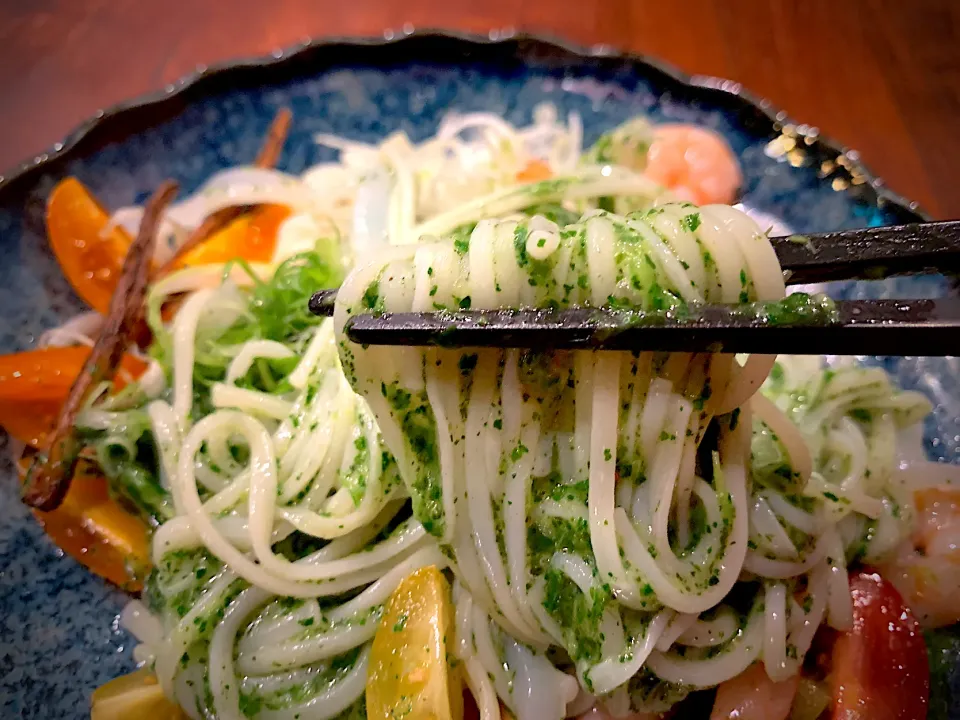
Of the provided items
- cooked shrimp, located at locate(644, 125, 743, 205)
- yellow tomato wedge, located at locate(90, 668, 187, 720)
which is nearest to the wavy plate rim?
cooked shrimp, located at locate(644, 125, 743, 205)

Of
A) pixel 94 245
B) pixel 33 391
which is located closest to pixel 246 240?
pixel 94 245

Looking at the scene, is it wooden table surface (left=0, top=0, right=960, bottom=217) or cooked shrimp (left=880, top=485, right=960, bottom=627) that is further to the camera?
wooden table surface (left=0, top=0, right=960, bottom=217)

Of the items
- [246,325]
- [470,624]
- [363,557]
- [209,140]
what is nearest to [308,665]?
[363,557]

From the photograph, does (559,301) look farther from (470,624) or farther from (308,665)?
(308,665)

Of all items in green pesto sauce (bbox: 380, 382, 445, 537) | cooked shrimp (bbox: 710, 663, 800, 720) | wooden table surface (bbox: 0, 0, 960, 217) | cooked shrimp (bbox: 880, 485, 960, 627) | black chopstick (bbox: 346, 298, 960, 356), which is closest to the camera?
black chopstick (bbox: 346, 298, 960, 356)

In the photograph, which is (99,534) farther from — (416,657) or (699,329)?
(699,329)

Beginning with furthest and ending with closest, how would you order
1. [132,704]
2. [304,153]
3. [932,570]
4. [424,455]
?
[304,153]
[932,570]
[132,704]
[424,455]

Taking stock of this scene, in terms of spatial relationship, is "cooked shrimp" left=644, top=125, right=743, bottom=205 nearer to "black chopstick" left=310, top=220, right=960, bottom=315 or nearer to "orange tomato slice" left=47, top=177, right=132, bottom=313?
"black chopstick" left=310, top=220, right=960, bottom=315
